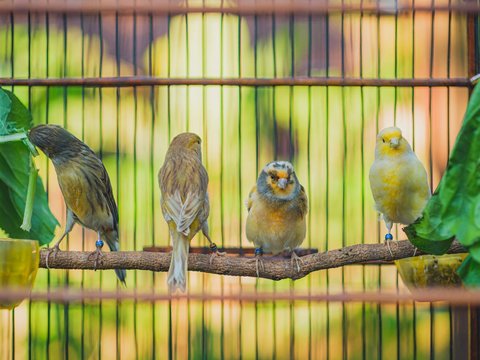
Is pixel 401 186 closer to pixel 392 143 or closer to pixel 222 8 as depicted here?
pixel 392 143

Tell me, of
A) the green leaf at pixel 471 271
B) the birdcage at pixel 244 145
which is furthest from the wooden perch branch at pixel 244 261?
the birdcage at pixel 244 145

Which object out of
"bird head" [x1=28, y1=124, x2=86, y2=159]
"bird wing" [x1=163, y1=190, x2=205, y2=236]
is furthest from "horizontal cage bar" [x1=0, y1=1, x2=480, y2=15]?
"bird wing" [x1=163, y1=190, x2=205, y2=236]

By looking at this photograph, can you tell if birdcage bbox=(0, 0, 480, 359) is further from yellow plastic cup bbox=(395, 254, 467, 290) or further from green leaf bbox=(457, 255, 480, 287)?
green leaf bbox=(457, 255, 480, 287)

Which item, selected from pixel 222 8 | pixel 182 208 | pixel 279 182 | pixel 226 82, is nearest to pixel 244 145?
pixel 226 82

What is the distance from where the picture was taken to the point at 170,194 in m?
2.02

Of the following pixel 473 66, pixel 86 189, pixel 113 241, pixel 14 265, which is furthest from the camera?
pixel 473 66

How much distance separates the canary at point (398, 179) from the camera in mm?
2135

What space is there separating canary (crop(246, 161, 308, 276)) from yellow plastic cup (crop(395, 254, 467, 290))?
11.8 inches

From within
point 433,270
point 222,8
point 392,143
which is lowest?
point 433,270

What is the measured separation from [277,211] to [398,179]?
1.05ft

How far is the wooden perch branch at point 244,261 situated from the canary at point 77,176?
26 cm

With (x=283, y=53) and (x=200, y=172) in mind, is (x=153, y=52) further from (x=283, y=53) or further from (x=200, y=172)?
(x=200, y=172)

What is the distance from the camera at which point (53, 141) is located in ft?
7.19

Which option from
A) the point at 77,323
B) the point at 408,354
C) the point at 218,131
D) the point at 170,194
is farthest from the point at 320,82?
the point at 77,323
